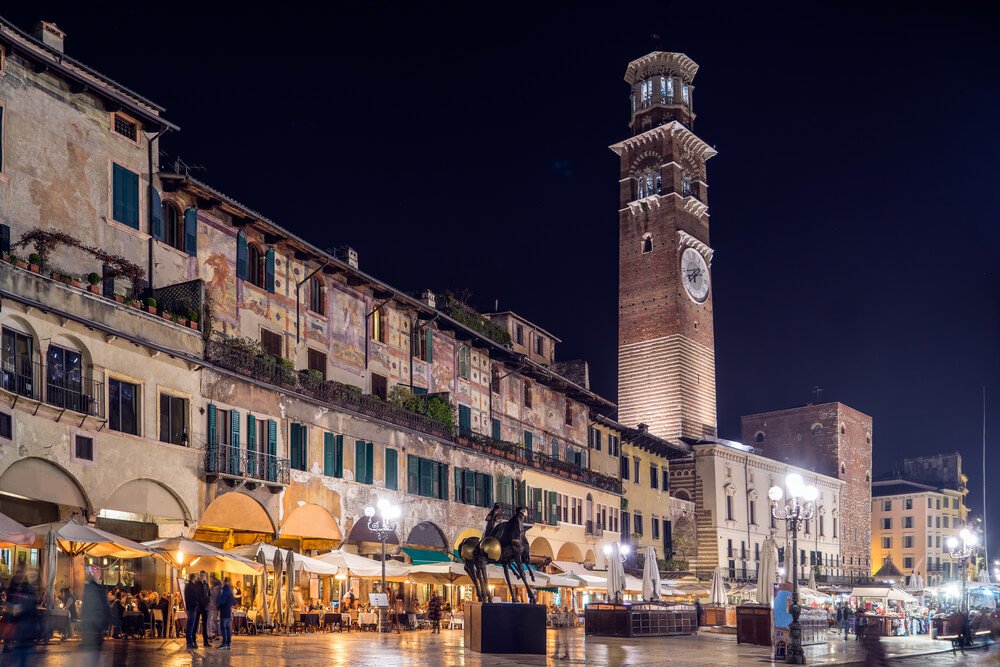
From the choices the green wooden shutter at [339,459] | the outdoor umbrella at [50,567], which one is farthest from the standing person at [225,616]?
the green wooden shutter at [339,459]

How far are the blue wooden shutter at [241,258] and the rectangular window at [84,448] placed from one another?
790cm

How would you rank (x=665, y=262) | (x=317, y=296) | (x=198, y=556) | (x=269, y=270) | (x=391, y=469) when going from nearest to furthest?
(x=198, y=556)
(x=269, y=270)
(x=317, y=296)
(x=391, y=469)
(x=665, y=262)

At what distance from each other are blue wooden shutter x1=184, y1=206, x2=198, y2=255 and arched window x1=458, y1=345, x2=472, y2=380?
15.1m

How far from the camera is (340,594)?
36.2 metres

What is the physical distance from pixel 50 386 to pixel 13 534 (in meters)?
4.97

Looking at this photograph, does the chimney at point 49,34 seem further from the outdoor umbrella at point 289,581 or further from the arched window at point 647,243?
the arched window at point 647,243

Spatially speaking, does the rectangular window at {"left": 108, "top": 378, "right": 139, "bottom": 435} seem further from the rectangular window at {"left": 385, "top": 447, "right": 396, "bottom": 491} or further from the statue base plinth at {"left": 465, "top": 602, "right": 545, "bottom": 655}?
the rectangular window at {"left": 385, "top": 447, "right": 396, "bottom": 491}

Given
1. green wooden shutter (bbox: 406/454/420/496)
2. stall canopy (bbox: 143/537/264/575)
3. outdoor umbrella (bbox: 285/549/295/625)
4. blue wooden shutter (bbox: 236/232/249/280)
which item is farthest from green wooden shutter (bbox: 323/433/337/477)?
stall canopy (bbox: 143/537/264/575)

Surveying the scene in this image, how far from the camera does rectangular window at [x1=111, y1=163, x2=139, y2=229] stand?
28750 millimetres

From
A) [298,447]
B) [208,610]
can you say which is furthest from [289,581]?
[208,610]

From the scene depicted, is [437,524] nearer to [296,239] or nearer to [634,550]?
[296,239]

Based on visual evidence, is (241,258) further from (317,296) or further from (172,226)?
(317,296)

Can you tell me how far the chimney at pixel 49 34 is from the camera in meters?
27.9

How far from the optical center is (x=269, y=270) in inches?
1336
